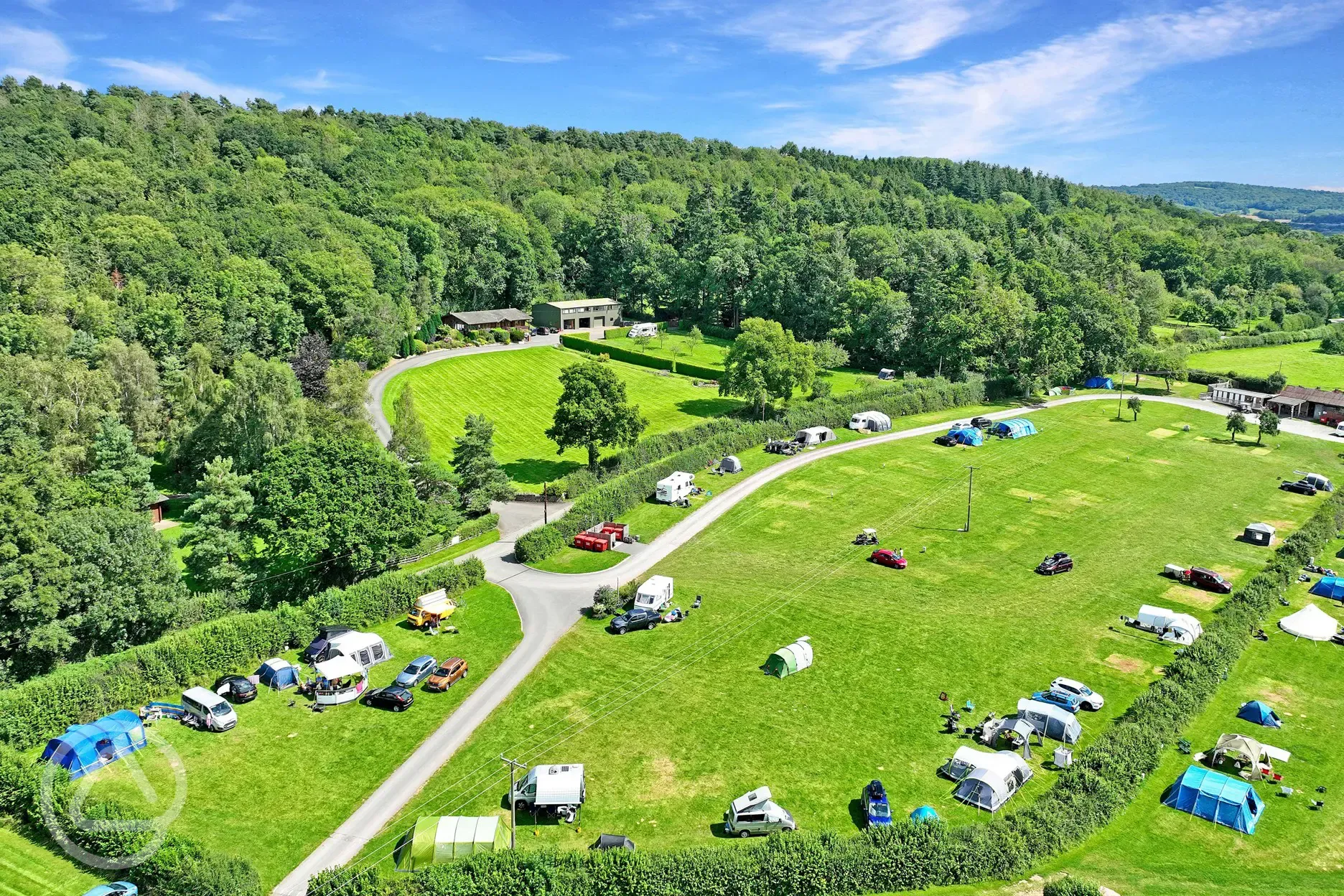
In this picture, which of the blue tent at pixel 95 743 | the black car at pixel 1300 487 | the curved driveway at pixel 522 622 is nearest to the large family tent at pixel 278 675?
the blue tent at pixel 95 743

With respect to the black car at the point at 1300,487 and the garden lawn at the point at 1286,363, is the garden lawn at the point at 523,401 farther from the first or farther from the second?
the garden lawn at the point at 1286,363

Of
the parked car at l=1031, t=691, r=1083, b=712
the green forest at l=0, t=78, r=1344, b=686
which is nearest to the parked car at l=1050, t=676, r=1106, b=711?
the parked car at l=1031, t=691, r=1083, b=712

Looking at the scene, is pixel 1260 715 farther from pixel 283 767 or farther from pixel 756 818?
pixel 283 767

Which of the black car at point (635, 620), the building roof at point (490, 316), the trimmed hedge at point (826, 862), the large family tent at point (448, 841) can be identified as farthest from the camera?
the building roof at point (490, 316)

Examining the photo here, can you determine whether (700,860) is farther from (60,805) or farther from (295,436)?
(295,436)

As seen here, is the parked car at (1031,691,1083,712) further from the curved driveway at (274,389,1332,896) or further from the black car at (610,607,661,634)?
the curved driveway at (274,389,1332,896)

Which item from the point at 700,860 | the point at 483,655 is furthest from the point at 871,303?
the point at 700,860

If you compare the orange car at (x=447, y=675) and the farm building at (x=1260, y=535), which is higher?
the farm building at (x=1260, y=535)
